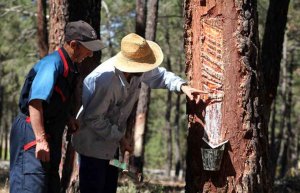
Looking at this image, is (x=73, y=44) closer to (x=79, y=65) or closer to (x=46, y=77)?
(x=46, y=77)

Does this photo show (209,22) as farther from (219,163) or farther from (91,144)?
(91,144)

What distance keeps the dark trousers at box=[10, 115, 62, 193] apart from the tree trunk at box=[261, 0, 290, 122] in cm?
512

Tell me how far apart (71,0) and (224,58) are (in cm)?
351

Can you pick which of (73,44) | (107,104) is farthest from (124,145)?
(73,44)

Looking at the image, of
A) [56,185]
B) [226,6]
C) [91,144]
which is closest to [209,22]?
[226,6]

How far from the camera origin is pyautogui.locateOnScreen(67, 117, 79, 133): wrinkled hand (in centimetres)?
425

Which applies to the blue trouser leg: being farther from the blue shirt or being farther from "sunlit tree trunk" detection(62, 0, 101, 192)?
"sunlit tree trunk" detection(62, 0, 101, 192)

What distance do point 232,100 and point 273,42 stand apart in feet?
16.0

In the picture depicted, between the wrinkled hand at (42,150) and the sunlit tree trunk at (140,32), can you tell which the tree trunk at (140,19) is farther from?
the wrinkled hand at (42,150)

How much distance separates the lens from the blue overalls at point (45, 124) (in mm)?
3871

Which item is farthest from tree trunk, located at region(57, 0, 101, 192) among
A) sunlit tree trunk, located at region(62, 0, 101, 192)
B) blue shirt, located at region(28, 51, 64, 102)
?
blue shirt, located at region(28, 51, 64, 102)

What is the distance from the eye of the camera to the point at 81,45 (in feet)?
13.1

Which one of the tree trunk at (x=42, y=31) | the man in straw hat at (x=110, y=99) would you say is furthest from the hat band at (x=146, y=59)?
the tree trunk at (x=42, y=31)

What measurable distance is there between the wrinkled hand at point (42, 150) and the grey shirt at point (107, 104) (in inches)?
23.9
